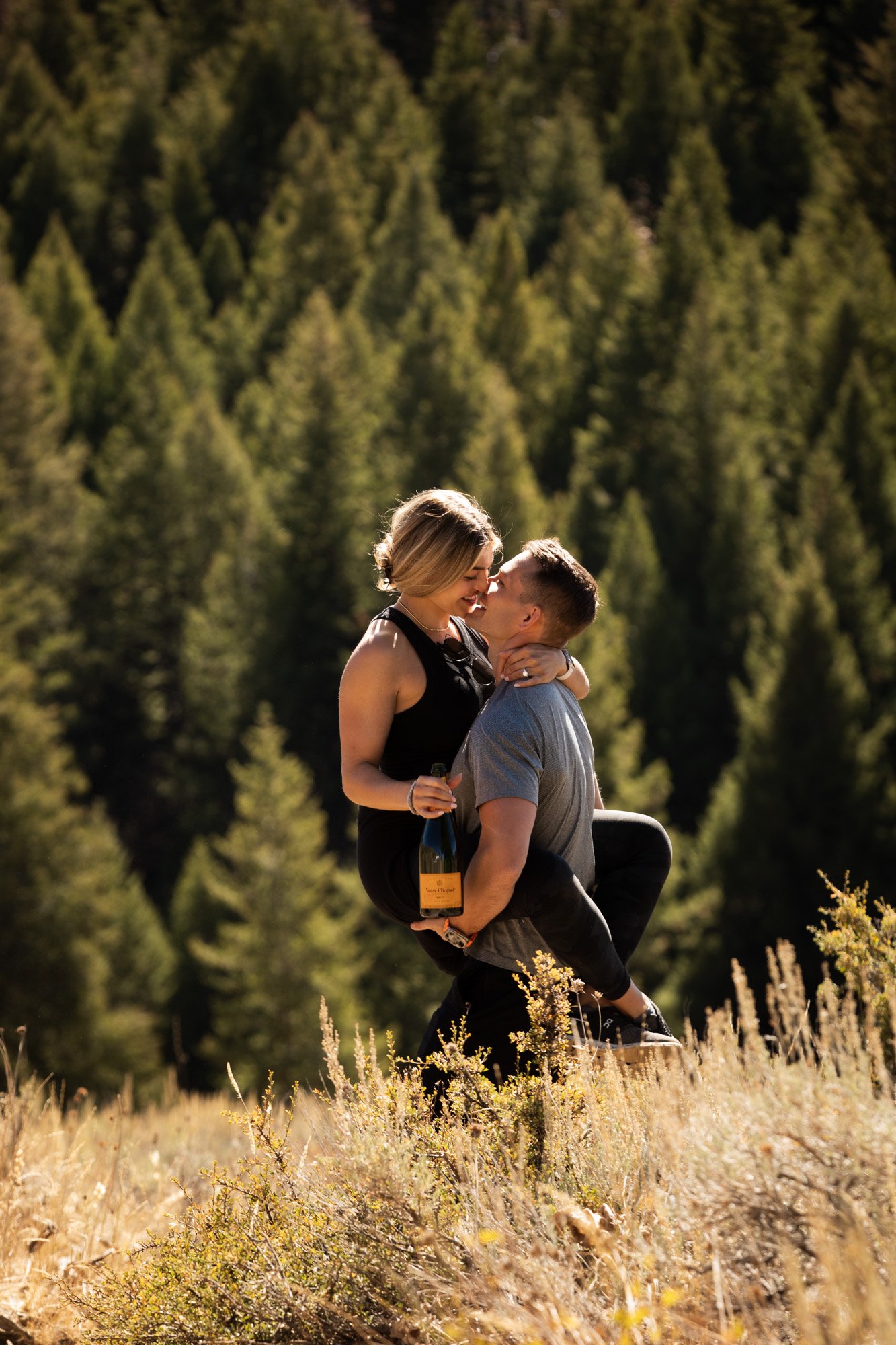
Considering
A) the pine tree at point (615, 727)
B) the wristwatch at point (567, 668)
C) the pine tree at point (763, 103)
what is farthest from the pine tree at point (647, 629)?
the pine tree at point (763, 103)

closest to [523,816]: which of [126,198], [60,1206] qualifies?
[60,1206]

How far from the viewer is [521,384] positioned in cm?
4259

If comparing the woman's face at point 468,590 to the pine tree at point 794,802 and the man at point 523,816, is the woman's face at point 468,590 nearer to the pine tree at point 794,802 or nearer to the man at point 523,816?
the man at point 523,816

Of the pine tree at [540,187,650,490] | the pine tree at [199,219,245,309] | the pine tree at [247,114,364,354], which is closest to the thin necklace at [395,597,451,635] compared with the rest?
the pine tree at [540,187,650,490]

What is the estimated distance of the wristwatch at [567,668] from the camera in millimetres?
3315

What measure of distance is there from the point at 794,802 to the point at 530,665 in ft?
91.1

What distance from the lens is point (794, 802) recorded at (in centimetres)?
2983

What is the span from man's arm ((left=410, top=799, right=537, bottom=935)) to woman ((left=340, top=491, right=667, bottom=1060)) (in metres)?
0.10

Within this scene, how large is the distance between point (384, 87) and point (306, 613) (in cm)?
3699

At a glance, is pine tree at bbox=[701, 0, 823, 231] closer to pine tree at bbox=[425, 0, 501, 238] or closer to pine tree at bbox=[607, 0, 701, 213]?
pine tree at bbox=[607, 0, 701, 213]

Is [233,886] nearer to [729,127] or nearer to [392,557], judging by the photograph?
[392,557]

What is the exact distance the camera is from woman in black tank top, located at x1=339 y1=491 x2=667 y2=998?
312 cm

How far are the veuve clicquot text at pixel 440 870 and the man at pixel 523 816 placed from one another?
33 millimetres

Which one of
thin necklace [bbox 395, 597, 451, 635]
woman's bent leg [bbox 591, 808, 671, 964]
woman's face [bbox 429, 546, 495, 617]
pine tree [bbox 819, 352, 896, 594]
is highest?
woman's face [bbox 429, 546, 495, 617]
